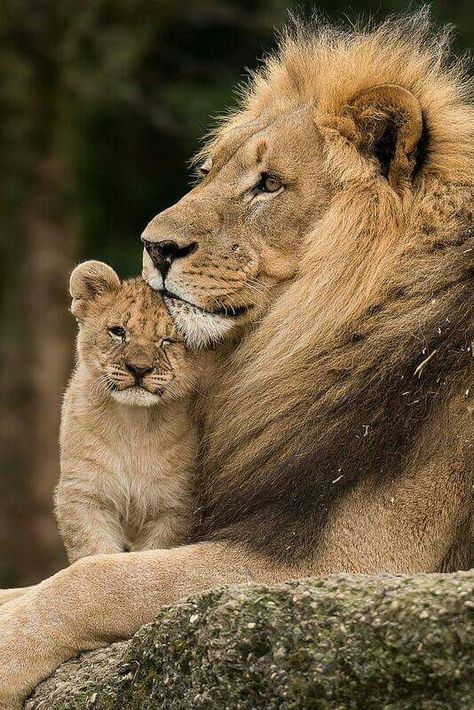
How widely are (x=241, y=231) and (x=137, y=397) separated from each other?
2.07 ft

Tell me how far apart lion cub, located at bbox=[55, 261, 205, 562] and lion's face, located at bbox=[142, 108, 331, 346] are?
15 cm

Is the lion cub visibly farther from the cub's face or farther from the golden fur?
the golden fur

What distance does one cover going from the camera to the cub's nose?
490 cm

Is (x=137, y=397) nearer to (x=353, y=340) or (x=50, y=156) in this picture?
(x=353, y=340)

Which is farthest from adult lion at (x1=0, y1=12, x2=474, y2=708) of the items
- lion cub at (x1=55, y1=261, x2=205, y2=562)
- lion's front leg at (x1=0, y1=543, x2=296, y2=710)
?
lion cub at (x1=55, y1=261, x2=205, y2=562)

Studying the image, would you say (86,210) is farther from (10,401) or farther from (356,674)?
(356,674)

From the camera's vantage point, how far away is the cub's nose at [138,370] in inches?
193

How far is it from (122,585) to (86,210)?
29.1 ft

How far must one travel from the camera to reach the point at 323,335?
4.78 m

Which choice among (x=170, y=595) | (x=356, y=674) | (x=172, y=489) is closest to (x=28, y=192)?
(x=172, y=489)

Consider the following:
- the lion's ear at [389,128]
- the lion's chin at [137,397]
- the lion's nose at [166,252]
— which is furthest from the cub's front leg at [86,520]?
the lion's ear at [389,128]

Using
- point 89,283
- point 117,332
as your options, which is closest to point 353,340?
point 117,332

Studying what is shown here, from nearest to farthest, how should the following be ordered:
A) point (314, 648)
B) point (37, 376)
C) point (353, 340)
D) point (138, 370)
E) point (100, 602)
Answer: point (314, 648), point (100, 602), point (353, 340), point (138, 370), point (37, 376)

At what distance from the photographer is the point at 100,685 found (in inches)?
159
